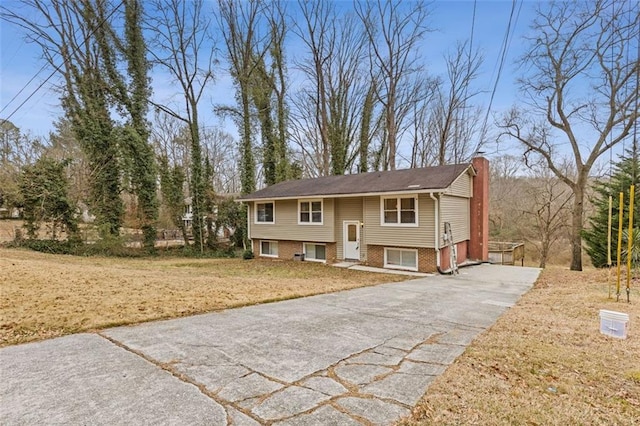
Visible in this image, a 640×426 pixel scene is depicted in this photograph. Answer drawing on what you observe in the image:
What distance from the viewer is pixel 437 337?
4785mm

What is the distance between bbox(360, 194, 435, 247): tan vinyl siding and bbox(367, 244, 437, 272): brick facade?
0.34 meters

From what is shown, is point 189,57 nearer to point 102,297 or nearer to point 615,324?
point 102,297

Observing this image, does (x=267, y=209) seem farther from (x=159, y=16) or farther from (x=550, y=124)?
(x=550, y=124)

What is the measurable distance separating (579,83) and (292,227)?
17325mm

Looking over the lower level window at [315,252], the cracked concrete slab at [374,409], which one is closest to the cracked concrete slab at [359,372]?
the cracked concrete slab at [374,409]

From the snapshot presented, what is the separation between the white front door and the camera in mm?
14648

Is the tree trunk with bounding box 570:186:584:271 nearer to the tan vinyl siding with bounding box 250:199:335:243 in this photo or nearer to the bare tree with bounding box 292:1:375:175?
the tan vinyl siding with bounding box 250:199:335:243

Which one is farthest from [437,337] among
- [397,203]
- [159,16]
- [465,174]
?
[159,16]

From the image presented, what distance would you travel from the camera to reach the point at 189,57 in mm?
22156

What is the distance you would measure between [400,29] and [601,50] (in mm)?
11660

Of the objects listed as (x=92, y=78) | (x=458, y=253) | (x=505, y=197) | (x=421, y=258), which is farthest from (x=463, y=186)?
(x=92, y=78)

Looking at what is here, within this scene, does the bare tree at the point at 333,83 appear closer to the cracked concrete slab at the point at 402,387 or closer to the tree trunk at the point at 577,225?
the tree trunk at the point at 577,225

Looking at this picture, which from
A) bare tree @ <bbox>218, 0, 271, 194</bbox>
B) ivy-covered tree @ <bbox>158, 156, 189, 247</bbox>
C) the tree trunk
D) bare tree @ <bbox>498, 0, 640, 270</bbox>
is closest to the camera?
bare tree @ <bbox>498, 0, 640, 270</bbox>

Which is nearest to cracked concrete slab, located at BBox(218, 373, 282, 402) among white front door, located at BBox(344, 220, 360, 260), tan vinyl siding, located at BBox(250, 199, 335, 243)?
white front door, located at BBox(344, 220, 360, 260)
